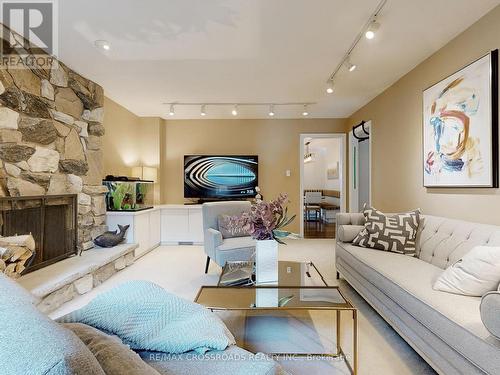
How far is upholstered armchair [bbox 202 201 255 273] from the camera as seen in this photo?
325 cm

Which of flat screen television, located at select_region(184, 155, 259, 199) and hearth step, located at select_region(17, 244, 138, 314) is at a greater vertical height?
flat screen television, located at select_region(184, 155, 259, 199)

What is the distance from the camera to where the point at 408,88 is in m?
3.60

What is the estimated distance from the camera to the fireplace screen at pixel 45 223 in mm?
2570

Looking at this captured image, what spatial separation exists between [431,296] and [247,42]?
2.54 m

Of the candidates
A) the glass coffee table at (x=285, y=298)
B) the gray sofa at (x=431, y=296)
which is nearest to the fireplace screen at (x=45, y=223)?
the glass coffee table at (x=285, y=298)

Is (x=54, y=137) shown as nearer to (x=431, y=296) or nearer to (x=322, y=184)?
(x=431, y=296)

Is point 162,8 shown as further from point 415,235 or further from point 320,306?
point 415,235

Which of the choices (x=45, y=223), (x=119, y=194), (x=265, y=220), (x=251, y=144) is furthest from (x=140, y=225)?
(x=265, y=220)

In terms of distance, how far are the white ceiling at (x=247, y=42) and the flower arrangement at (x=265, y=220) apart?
153 cm

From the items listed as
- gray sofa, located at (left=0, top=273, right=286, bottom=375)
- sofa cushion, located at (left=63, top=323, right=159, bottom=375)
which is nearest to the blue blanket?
sofa cushion, located at (left=63, top=323, right=159, bottom=375)

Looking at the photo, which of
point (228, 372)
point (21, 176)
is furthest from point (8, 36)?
point (228, 372)

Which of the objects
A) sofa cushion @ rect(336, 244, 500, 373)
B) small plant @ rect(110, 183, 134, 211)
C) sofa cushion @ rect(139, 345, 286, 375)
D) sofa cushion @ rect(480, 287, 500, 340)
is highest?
small plant @ rect(110, 183, 134, 211)

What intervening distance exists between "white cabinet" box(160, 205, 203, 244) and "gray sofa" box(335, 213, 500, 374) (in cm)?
293

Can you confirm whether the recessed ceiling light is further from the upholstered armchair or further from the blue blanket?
the blue blanket
